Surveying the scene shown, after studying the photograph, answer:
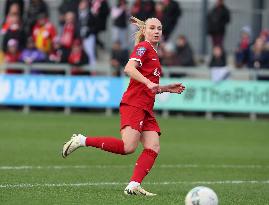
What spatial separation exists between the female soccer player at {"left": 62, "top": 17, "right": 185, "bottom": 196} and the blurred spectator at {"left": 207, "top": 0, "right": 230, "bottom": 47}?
55.2 feet

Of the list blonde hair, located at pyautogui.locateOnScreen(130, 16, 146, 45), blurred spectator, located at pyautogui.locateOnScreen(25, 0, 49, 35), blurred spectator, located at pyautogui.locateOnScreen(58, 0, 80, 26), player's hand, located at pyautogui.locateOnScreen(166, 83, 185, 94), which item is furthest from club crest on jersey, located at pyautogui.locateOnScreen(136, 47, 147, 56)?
blurred spectator, located at pyautogui.locateOnScreen(58, 0, 80, 26)

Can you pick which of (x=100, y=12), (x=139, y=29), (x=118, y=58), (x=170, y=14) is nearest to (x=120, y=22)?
(x=100, y=12)

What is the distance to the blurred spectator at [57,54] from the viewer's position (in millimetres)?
27250

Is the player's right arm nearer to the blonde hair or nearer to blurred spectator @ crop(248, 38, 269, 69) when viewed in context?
the blonde hair

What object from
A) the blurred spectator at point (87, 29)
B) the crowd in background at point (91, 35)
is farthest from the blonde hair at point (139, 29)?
the blurred spectator at point (87, 29)

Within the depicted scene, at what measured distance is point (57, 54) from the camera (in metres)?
27.5

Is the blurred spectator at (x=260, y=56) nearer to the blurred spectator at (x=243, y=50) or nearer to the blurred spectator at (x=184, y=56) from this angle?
the blurred spectator at (x=243, y=50)

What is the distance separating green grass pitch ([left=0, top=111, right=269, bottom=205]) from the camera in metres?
10.9

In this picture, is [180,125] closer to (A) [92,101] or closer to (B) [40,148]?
(A) [92,101]

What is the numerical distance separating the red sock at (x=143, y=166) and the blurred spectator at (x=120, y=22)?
56.8 feet

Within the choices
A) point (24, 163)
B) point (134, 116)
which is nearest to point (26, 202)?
point (134, 116)

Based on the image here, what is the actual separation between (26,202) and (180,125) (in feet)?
44.9

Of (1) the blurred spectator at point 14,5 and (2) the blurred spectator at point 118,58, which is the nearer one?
(2) the blurred spectator at point 118,58

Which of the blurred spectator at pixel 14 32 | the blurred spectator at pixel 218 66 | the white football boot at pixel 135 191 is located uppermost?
the blurred spectator at pixel 14 32
